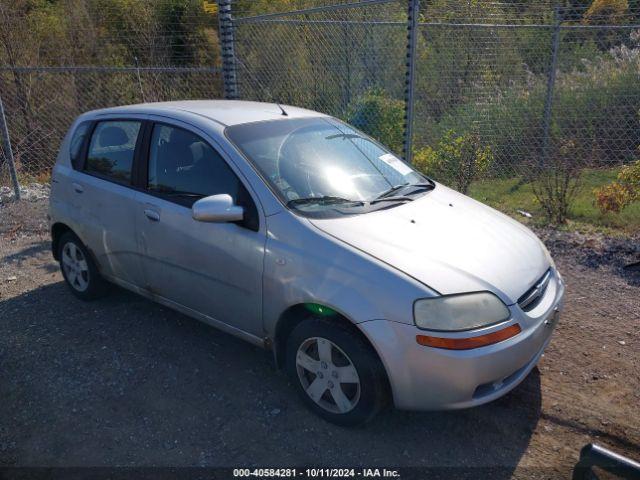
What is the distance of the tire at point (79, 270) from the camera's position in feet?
15.0

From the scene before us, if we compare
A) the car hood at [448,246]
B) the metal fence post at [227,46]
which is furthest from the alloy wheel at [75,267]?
the metal fence post at [227,46]

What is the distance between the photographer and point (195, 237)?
3.52m

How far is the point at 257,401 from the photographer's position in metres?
3.39

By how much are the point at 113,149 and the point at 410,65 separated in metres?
2.99

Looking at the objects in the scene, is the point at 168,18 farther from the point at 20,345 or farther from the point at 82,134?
the point at 20,345

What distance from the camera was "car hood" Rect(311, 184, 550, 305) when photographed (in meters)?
2.85

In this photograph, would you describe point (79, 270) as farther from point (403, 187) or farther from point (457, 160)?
point (457, 160)

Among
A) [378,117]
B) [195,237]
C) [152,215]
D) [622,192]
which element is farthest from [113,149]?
[622,192]

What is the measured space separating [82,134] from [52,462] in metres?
2.68

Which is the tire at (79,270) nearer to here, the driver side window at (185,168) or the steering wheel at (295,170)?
the driver side window at (185,168)

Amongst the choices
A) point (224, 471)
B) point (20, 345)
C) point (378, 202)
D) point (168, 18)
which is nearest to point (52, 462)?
point (224, 471)

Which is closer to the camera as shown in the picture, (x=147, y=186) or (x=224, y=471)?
(x=224, y=471)

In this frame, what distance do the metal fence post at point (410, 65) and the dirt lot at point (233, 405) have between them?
92.2 inches

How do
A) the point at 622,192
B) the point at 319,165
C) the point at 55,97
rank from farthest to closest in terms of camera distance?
the point at 55,97, the point at 622,192, the point at 319,165
